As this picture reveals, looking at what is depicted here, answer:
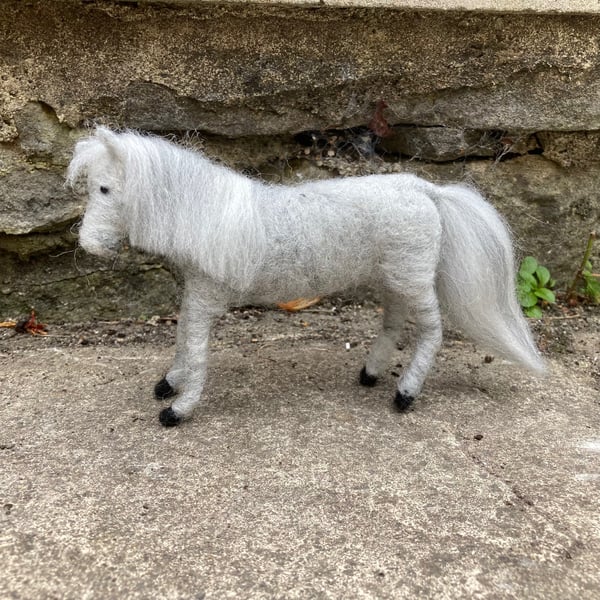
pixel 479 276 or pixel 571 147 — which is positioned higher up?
pixel 571 147

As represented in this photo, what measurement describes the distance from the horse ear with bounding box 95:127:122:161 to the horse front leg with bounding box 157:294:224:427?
0.31 m

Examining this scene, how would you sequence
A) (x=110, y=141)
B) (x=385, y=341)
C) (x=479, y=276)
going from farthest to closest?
(x=385, y=341)
(x=479, y=276)
(x=110, y=141)

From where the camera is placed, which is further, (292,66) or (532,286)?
(532,286)

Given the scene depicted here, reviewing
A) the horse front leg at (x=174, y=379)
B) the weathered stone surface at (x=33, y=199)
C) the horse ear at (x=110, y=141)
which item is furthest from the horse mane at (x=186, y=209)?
the weathered stone surface at (x=33, y=199)

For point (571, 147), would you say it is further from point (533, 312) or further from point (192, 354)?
point (192, 354)

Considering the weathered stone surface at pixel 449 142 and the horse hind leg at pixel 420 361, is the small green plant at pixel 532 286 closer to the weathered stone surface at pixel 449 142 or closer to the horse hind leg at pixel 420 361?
the weathered stone surface at pixel 449 142

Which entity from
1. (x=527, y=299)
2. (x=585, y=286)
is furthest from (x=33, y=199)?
(x=585, y=286)

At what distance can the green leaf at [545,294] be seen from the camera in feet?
5.94

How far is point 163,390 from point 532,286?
3.57 ft

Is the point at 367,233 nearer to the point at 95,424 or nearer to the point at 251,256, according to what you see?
the point at 251,256

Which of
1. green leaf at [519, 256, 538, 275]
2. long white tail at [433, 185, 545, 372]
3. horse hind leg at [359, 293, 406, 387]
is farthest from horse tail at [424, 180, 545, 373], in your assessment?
green leaf at [519, 256, 538, 275]

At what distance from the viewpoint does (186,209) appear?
1.15 m

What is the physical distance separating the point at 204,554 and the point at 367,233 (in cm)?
66

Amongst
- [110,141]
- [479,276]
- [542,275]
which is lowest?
[542,275]
